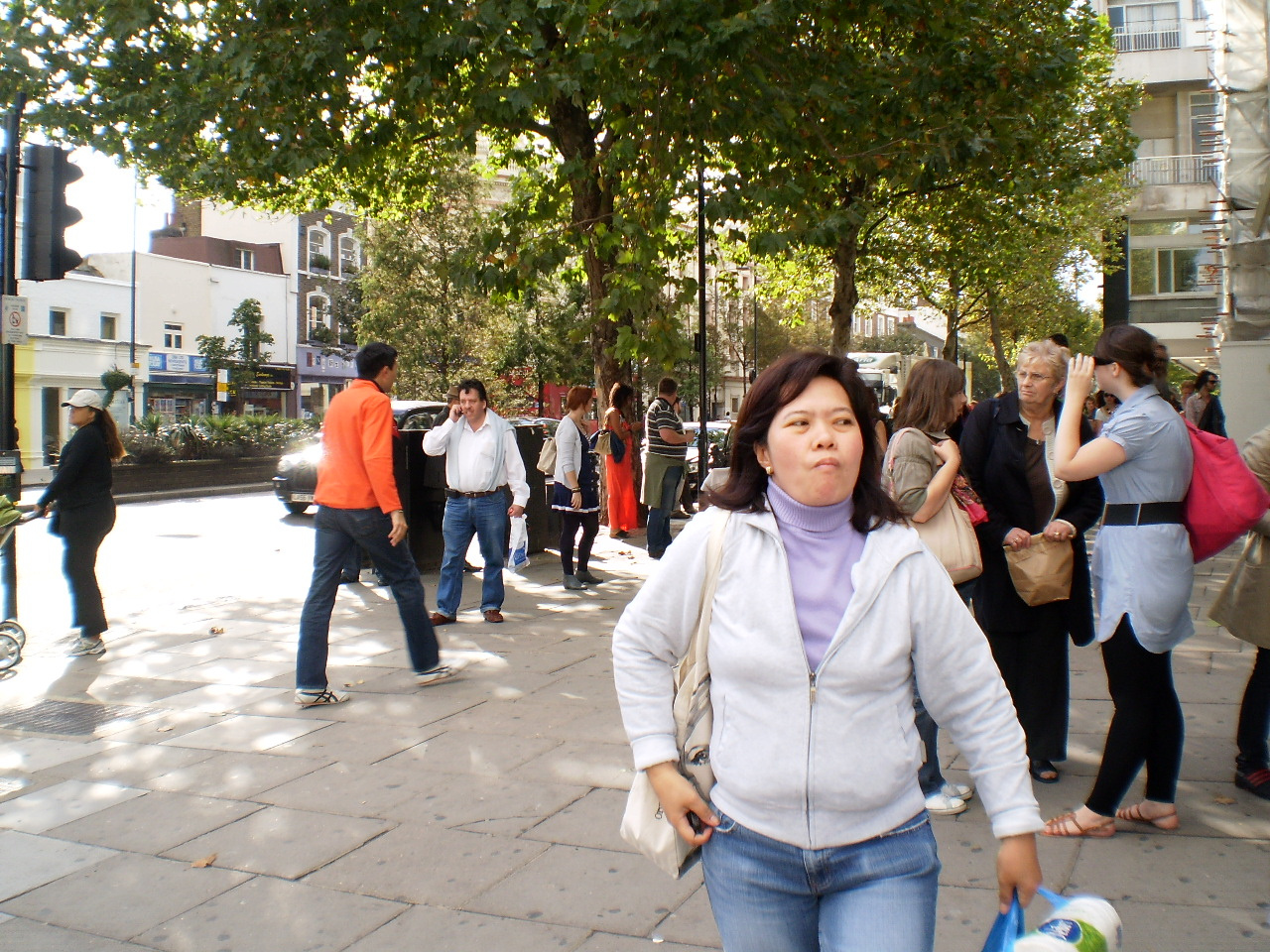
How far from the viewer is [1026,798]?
1.94 metres

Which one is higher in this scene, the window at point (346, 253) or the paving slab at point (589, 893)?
the window at point (346, 253)

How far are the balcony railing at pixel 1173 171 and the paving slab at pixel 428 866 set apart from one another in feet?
116

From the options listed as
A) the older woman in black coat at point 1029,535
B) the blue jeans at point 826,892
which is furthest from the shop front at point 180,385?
the blue jeans at point 826,892

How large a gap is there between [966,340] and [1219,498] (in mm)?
83472

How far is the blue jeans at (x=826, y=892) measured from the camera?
1.92 m

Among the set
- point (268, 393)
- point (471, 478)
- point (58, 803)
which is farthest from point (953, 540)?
point (268, 393)

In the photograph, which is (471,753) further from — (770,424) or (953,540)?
(770,424)

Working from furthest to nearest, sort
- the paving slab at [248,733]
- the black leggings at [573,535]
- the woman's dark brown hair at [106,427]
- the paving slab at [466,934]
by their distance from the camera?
the black leggings at [573,535]
the woman's dark brown hair at [106,427]
the paving slab at [248,733]
the paving slab at [466,934]

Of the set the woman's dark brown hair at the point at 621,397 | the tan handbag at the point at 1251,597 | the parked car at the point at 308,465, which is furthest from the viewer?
the parked car at the point at 308,465

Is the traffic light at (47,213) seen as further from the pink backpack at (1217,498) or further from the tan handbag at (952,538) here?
the pink backpack at (1217,498)

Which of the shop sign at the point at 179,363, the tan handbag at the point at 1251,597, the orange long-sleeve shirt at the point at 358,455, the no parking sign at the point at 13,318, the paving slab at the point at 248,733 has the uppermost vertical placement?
the shop sign at the point at 179,363

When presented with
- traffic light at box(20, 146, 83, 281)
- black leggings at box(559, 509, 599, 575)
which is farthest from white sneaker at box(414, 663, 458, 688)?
traffic light at box(20, 146, 83, 281)

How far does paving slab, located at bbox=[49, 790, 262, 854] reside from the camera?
427 centimetres

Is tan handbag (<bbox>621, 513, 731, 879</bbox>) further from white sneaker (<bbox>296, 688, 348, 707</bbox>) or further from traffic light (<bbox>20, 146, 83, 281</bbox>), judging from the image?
traffic light (<bbox>20, 146, 83, 281</bbox>)
